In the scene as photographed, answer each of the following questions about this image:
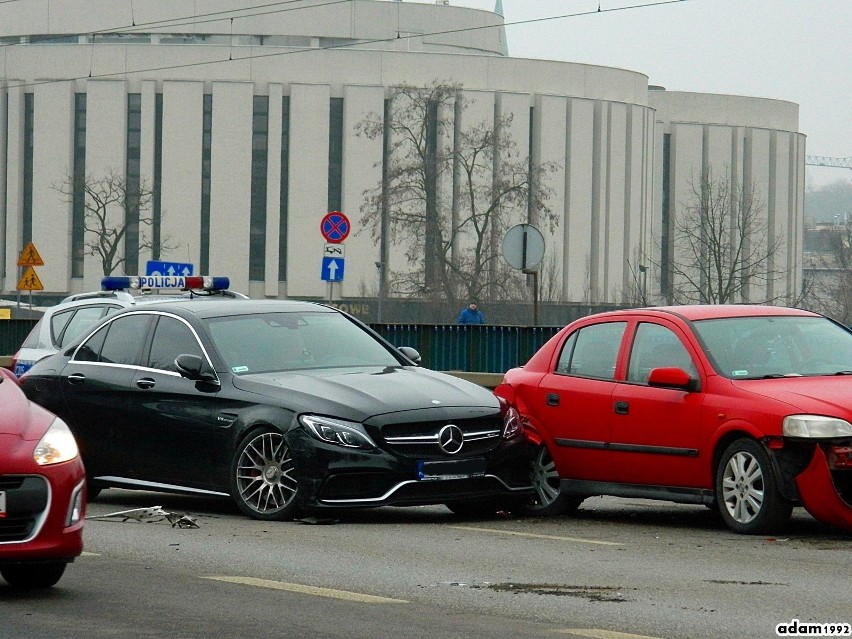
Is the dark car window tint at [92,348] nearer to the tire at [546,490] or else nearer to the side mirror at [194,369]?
the side mirror at [194,369]

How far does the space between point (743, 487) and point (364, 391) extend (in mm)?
2512

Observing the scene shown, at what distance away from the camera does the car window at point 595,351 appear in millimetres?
12039

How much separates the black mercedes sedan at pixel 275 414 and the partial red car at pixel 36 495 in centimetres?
349

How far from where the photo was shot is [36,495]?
24.6ft

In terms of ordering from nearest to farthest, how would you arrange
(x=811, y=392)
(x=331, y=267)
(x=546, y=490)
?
1. (x=811, y=392)
2. (x=546, y=490)
3. (x=331, y=267)

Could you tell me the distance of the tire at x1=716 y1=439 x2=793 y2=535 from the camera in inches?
410

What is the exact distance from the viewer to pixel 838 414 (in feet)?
33.4

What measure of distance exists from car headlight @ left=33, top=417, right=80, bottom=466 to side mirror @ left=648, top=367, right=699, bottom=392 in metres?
4.53

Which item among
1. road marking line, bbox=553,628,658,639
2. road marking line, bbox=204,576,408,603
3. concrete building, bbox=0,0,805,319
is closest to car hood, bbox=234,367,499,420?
road marking line, bbox=204,576,408,603

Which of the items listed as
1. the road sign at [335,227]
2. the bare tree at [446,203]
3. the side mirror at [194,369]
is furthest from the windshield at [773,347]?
the bare tree at [446,203]

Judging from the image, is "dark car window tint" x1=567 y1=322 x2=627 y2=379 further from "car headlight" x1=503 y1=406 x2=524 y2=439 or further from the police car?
the police car

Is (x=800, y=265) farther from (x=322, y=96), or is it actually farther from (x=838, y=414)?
(x=838, y=414)

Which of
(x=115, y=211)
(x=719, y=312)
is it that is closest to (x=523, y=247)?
(x=719, y=312)

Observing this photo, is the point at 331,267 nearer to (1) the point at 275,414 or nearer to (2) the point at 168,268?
(2) the point at 168,268
